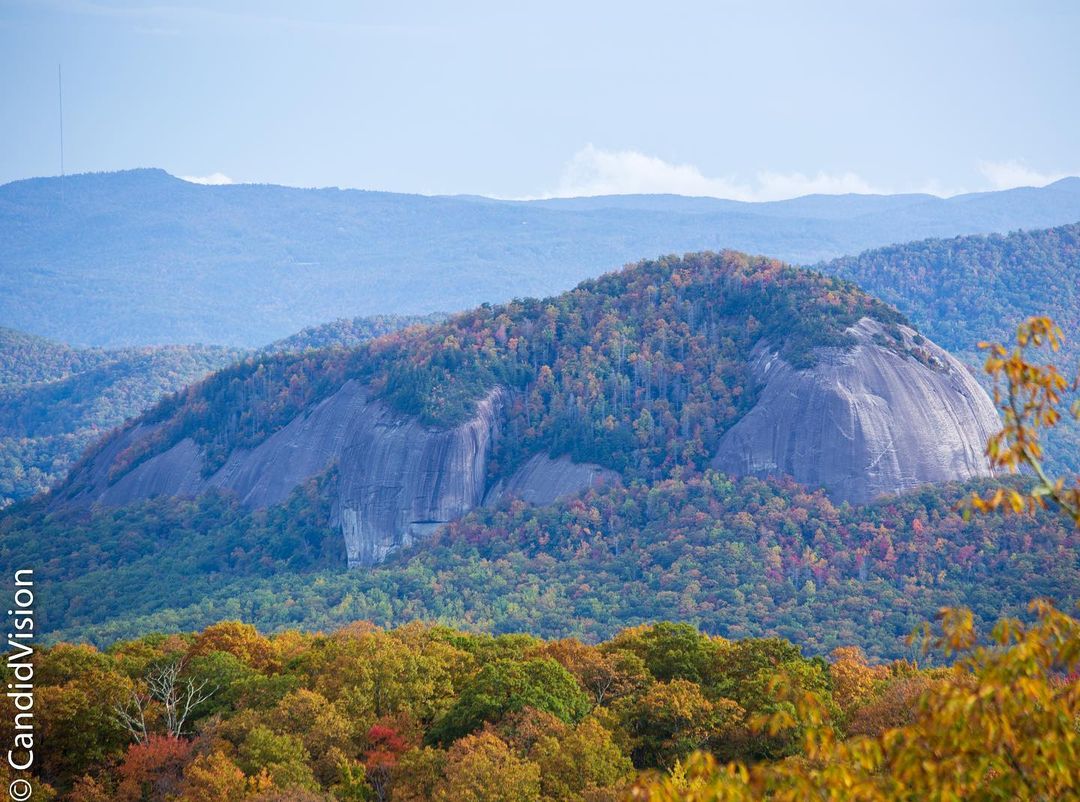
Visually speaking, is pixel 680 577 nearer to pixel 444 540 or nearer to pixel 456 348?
pixel 444 540

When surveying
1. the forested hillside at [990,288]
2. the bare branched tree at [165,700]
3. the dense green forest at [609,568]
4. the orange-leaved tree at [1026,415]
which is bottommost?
the dense green forest at [609,568]

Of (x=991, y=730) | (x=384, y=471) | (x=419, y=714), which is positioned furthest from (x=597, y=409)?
(x=991, y=730)

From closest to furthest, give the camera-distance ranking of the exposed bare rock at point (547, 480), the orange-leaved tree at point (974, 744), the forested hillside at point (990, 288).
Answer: the orange-leaved tree at point (974, 744) < the exposed bare rock at point (547, 480) < the forested hillside at point (990, 288)

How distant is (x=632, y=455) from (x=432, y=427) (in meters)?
19.4

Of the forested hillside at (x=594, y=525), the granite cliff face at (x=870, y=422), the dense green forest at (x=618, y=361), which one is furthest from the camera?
the dense green forest at (x=618, y=361)

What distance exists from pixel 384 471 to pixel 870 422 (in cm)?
4524

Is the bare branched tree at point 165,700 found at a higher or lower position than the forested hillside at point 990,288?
lower

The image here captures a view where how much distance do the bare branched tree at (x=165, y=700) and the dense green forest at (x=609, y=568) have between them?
4356cm

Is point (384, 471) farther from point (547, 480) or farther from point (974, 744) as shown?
point (974, 744)

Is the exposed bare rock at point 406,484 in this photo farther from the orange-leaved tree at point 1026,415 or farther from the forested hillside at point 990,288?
the orange-leaved tree at point 1026,415

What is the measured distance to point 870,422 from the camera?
356 feet

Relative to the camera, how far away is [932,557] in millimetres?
97500

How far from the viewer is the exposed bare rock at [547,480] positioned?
120 meters

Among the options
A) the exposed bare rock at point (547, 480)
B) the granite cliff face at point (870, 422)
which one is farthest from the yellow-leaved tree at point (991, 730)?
the exposed bare rock at point (547, 480)
